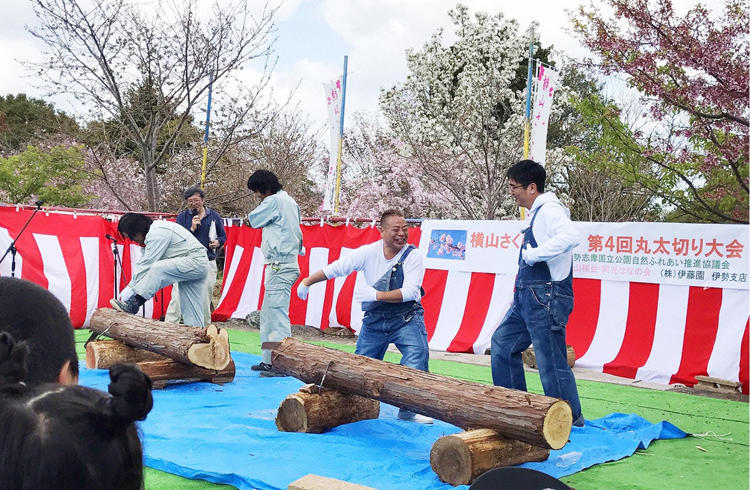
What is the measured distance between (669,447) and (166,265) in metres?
4.54

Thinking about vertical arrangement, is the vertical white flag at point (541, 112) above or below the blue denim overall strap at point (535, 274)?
above

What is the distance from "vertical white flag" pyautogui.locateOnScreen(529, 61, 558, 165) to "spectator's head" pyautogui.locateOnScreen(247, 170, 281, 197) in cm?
503

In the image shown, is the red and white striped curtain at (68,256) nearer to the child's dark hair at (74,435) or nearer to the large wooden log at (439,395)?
the large wooden log at (439,395)

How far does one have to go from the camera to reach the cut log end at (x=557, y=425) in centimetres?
360

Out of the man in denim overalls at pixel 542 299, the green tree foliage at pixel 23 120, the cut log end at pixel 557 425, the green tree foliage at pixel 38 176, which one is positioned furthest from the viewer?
the green tree foliage at pixel 23 120

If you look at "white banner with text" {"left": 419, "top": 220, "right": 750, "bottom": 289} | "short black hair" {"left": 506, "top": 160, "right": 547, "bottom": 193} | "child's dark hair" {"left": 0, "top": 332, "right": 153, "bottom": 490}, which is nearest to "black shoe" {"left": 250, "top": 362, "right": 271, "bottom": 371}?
"white banner with text" {"left": 419, "top": 220, "right": 750, "bottom": 289}

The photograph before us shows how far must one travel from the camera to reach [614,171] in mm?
12367

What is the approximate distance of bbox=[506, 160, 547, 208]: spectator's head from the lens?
5012mm

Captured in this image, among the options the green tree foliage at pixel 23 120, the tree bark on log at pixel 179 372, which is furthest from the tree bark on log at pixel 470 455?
the green tree foliage at pixel 23 120

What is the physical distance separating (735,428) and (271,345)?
3.90 metres

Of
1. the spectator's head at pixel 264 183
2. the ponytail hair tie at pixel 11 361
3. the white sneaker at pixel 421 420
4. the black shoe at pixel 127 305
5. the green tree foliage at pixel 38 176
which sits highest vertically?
the green tree foliage at pixel 38 176

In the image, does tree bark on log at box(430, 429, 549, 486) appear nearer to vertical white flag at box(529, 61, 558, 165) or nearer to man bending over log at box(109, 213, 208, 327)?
man bending over log at box(109, 213, 208, 327)

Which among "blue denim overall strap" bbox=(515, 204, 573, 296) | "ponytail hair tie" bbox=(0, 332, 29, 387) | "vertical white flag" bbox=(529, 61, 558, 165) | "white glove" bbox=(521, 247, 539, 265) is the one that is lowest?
"ponytail hair tie" bbox=(0, 332, 29, 387)

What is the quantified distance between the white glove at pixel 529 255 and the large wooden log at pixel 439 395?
1.07 metres
